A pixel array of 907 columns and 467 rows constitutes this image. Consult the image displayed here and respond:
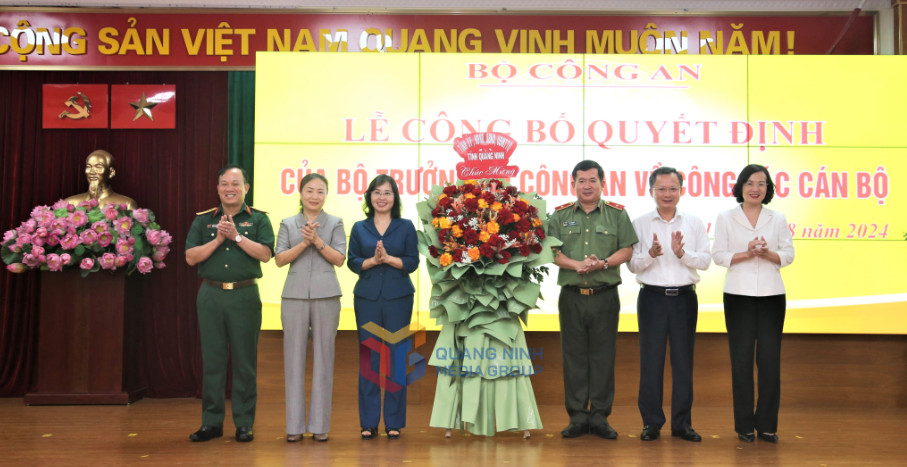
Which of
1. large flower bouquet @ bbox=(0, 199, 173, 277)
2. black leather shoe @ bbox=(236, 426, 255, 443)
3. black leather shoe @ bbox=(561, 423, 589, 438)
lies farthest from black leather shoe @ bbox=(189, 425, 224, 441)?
black leather shoe @ bbox=(561, 423, 589, 438)

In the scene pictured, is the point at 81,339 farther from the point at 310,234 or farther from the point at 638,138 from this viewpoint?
the point at 638,138

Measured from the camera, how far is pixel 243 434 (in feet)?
13.4

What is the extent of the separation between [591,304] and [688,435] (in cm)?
90

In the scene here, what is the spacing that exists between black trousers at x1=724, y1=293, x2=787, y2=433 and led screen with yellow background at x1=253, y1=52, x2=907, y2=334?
1.25m

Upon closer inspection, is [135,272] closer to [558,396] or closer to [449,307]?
[449,307]

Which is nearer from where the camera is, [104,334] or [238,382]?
[238,382]

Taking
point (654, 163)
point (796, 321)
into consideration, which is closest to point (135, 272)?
point (654, 163)

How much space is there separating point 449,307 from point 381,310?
37 cm

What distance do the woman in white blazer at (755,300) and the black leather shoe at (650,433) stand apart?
1.50ft

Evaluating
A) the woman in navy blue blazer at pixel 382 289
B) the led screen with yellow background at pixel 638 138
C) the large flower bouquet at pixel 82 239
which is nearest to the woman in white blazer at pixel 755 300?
the led screen with yellow background at pixel 638 138

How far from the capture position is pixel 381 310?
13.5ft

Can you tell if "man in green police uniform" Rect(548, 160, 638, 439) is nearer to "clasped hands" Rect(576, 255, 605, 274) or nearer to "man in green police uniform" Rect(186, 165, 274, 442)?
"clasped hands" Rect(576, 255, 605, 274)

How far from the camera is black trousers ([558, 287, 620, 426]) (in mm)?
4160

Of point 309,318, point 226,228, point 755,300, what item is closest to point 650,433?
point 755,300
